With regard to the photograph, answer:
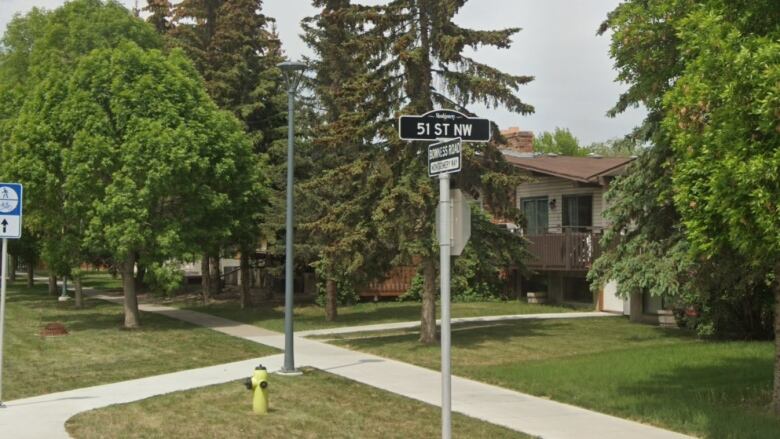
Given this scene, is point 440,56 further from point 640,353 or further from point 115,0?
point 115,0

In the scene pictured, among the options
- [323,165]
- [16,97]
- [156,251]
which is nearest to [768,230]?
[156,251]

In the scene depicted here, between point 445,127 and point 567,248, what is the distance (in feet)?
73.6

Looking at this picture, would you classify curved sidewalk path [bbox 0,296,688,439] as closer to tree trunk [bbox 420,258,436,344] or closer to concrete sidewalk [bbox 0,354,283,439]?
concrete sidewalk [bbox 0,354,283,439]

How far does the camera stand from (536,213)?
33.3 m

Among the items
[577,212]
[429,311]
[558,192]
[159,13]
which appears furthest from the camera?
[159,13]

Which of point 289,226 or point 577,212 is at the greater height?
point 577,212

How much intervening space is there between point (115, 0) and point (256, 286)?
1608cm

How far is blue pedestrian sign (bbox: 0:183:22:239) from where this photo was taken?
11992 mm

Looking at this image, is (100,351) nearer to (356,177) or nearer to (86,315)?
(356,177)

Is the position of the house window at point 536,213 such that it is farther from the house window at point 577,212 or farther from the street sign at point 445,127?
the street sign at point 445,127

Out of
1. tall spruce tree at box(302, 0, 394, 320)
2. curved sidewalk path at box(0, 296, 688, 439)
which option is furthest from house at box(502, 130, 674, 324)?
curved sidewalk path at box(0, 296, 688, 439)

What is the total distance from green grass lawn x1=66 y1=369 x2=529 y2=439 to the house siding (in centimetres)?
1820

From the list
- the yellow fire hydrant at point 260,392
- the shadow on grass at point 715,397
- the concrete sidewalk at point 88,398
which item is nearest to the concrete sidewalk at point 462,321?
the concrete sidewalk at point 88,398

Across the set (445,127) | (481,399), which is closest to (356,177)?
(481,399)
